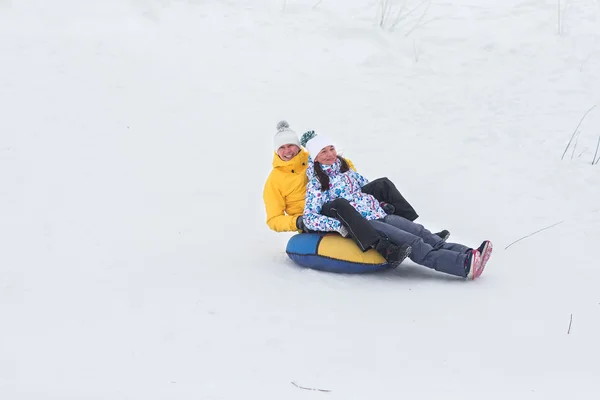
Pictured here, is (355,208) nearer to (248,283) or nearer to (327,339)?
(248,283)

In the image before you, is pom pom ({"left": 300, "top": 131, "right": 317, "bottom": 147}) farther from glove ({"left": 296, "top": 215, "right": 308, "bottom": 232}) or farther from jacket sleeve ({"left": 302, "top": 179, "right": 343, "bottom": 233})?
glove ({"left": 296, "top": 215, "right": 308, "bottom": 232})

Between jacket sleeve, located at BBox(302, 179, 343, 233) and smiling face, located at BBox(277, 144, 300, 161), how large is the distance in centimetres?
23

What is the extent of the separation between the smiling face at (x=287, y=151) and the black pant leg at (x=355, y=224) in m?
0.46

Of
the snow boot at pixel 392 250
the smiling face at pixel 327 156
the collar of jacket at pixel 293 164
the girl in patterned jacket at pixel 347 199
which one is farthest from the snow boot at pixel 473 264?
the collar of jacket at pixel 293 164

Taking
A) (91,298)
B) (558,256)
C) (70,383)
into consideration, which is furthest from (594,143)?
(70,383)

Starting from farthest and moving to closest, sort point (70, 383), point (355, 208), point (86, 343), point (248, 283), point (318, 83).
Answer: point (318, 83) < point (355, 208) < point (248, 283) < point (86, 343) < point (70, 383)

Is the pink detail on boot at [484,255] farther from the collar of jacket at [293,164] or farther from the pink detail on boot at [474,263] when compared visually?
the collar of jacket at [293,164]

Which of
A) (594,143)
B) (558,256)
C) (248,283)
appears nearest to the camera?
(248,283)

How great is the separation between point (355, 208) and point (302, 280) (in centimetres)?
64

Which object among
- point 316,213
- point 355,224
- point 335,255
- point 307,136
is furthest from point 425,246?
point 307,136

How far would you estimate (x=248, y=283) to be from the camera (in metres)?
4.57

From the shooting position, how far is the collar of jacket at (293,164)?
16.9 feet

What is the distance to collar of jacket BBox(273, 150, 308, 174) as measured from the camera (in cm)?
515

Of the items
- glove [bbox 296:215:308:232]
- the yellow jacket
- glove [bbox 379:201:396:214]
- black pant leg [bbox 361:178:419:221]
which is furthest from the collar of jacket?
glove [bbox 379:201:396:214]
